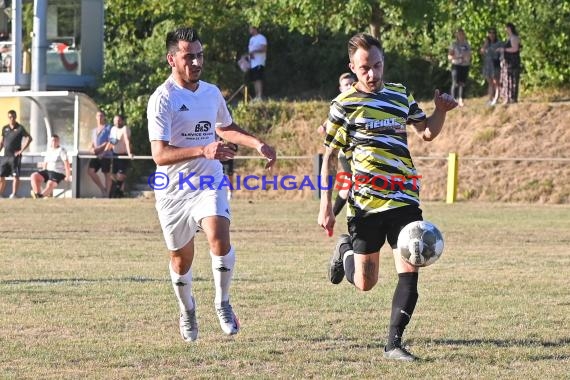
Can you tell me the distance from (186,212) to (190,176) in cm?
23

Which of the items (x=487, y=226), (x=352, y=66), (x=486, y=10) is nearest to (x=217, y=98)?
(x=352, y=66)

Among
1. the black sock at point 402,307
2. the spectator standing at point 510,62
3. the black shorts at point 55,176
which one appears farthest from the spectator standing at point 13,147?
the black sock at point 402,307

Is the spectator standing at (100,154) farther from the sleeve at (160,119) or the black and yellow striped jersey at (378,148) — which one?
the black and yellow striped jersey at (378,148)

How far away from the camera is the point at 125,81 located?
114ft

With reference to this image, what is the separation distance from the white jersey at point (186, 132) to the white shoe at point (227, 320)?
2.43ft

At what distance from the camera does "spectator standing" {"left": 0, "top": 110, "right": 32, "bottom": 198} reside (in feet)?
94.6

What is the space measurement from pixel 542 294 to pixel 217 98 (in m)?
3.82

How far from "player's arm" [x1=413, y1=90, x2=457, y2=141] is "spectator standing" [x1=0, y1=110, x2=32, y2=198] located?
21.3m

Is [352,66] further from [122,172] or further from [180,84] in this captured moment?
[122,172]

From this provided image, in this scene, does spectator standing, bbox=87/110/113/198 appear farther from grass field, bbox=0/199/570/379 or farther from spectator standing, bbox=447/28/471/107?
grass field, bbox=0/199/570/379

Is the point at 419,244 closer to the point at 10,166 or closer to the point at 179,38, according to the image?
the point at 179,38

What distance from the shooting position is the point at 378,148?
789cm

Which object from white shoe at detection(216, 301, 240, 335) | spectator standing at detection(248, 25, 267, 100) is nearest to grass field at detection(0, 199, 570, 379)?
white shoe at detection(216, 301, 240, 335)

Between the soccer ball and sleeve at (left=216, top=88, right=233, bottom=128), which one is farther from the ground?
sleeve at (left=216, top=88, right=233, bottom=128)
